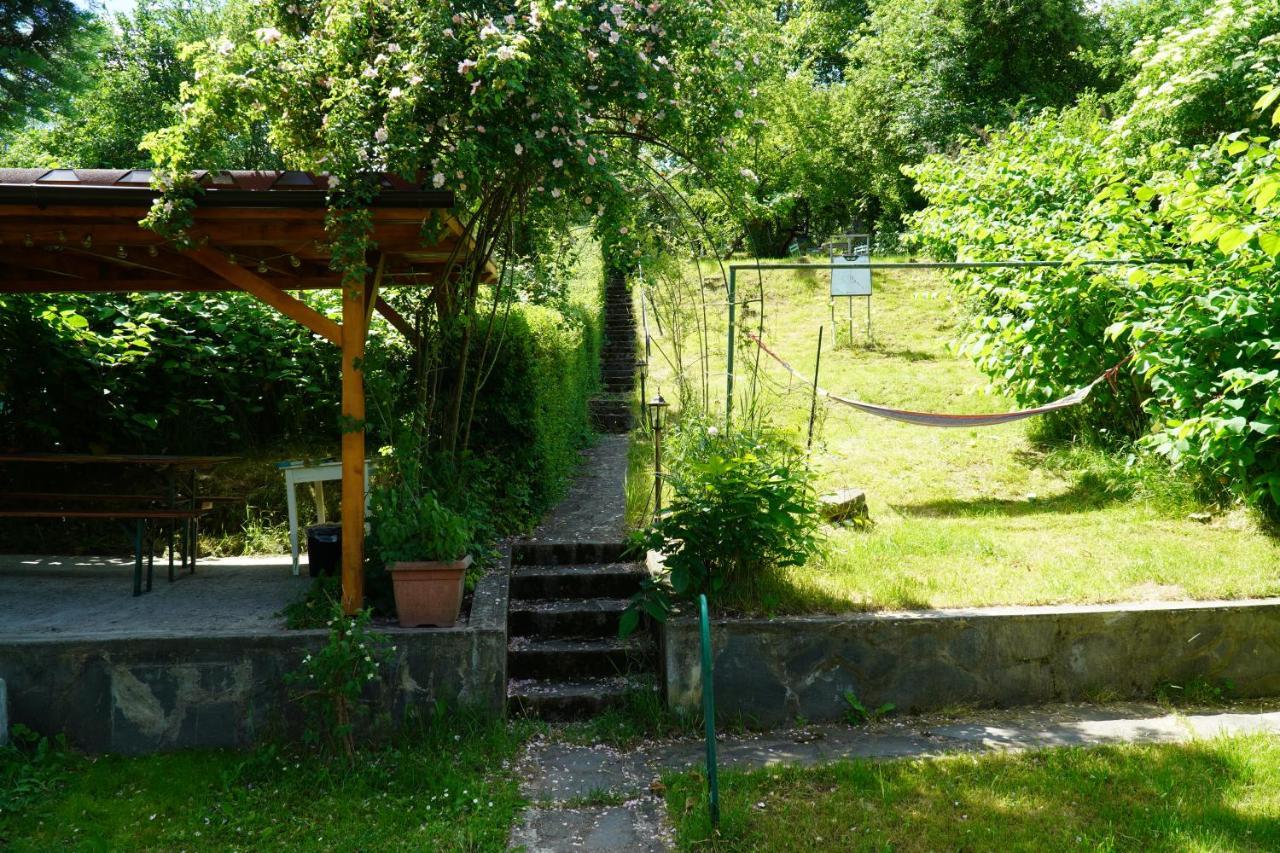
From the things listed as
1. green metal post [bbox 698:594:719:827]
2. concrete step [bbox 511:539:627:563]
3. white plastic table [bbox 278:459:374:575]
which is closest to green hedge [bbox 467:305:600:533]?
concrete step [bbox 511:539:627:563]

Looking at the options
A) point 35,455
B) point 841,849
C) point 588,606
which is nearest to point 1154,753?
point 841,849

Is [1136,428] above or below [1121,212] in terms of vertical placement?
below

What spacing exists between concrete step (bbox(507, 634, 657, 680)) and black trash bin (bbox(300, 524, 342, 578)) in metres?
1.08

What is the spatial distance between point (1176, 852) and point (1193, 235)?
268 cm

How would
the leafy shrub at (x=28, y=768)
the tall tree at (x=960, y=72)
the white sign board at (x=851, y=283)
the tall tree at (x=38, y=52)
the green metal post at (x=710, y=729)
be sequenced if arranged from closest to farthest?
the green metal post at (x=710, y=729) → the leafy shrub at (x=28, y=768) → the tall tree at (x=38, y=52) → the white sign board at (x=851, y=283) → the tall tree at (x=960, y=72)

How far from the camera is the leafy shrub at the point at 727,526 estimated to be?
4816 mm

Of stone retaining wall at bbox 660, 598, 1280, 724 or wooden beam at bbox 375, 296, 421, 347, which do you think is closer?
stone retaining wall at bbox 660, 598, 1280, 724

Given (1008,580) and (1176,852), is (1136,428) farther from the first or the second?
(1176,852)

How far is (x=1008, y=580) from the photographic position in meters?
5.41

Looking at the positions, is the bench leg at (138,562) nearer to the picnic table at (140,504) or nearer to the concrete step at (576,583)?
the picnic table at (140,504)

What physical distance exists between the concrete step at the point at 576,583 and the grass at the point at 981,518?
96 cm

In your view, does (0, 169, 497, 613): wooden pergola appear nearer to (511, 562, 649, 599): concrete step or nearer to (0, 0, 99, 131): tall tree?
(511, 562, 649, 599): concrete step

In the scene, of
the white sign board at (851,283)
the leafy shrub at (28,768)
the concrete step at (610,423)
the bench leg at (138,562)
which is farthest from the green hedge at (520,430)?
the white sign board at (851,283)

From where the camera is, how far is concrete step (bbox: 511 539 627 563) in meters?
5.86
